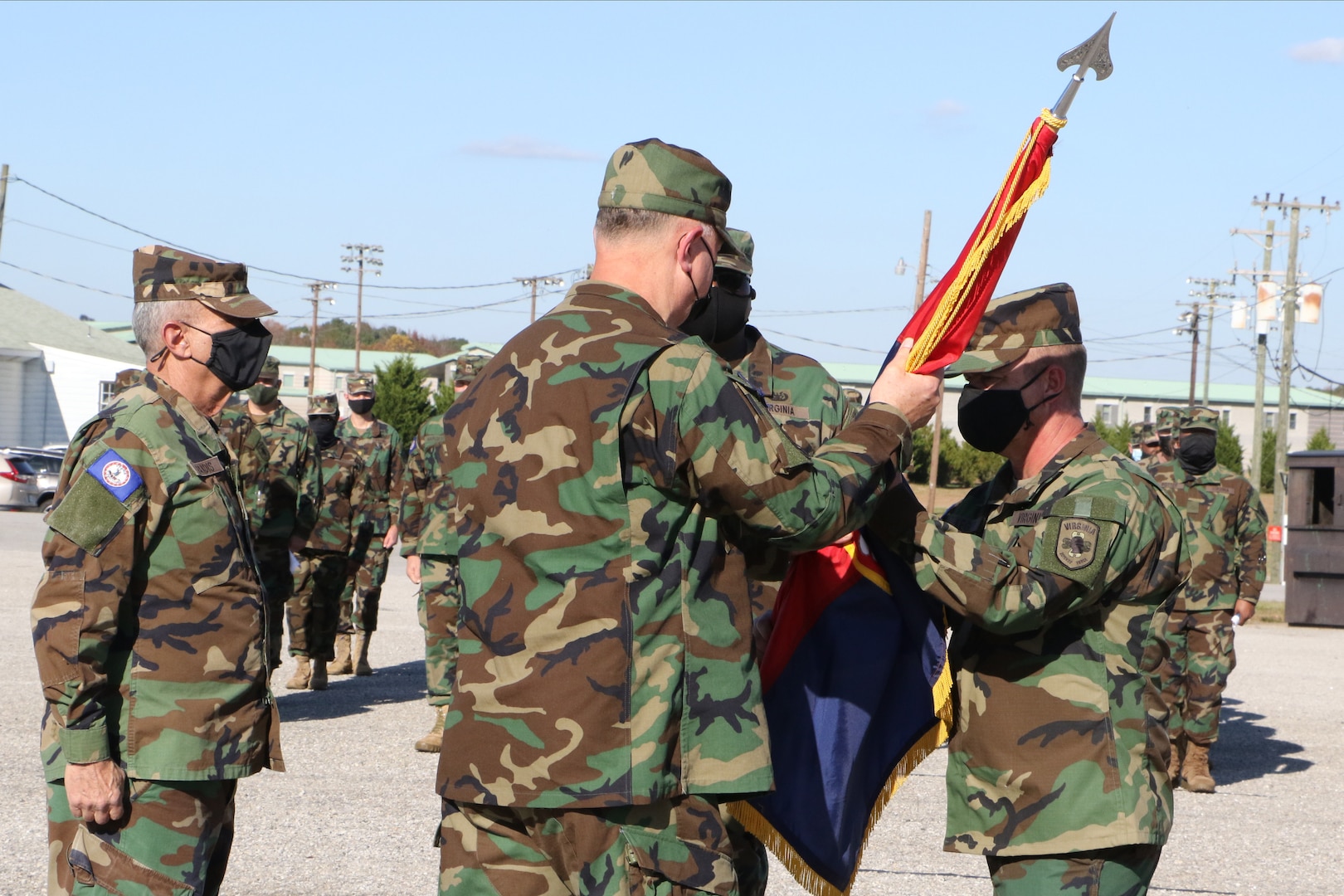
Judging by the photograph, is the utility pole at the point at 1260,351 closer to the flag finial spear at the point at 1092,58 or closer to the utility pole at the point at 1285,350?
the utility pole at the point at 1285,350

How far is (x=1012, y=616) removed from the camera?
3016 mm

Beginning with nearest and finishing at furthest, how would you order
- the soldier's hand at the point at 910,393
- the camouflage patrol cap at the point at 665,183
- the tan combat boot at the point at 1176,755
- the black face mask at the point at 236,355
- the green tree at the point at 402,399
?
1. the camouflage patrol cap at the point at 665,183
2. the soldier's hand at the point at 910,393
3. the black face mask at the point at 236,355
4. the tan combat boot at the point at 1176,755
5. the green tree at the point at 402,399

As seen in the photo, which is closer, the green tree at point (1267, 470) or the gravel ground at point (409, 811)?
the gravel ground at point (409, 811)

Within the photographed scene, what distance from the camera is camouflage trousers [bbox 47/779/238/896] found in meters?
3.43

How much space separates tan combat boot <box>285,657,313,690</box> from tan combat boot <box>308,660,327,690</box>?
0.14ft

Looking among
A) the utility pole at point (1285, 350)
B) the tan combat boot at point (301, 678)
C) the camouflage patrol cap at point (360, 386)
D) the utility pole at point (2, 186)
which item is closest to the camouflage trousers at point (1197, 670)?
the tan combat boot at point (301, 678)

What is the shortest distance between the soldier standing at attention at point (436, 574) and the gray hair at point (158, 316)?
13.2 feet

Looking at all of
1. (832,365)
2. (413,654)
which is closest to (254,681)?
(413,654)

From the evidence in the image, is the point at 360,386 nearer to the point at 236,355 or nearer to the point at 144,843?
the point at 236,355

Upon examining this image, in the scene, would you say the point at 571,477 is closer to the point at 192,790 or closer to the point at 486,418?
the point at 486,418

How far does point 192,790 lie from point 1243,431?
92223 millimetres

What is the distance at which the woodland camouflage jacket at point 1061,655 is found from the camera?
120 inches

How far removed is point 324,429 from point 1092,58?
9035 millimetres

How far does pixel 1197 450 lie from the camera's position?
9383 millimetres
